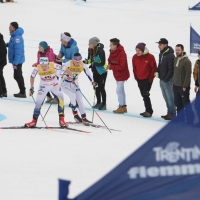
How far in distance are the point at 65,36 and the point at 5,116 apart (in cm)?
179

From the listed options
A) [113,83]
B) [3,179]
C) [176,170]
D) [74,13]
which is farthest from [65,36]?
[74,13]

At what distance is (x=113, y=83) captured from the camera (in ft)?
52.7

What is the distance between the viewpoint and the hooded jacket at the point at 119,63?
1260 centimetres

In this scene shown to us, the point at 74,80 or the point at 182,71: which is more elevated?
the point at 182,71

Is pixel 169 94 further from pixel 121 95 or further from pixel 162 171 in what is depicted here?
pixel 162 171

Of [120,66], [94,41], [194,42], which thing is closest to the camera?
[94,41]

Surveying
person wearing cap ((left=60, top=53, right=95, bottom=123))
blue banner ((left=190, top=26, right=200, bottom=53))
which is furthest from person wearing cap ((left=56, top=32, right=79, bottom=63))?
blue banner ((left=190, top=26, right=200, bottom=53))

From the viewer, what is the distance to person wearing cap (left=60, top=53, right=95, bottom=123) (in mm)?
11289

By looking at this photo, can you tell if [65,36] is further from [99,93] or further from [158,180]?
[158,180]

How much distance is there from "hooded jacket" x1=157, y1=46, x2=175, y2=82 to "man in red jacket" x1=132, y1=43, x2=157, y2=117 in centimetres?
24

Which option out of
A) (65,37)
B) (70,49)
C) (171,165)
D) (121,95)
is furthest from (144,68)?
(171,165)

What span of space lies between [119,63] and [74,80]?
1515mm

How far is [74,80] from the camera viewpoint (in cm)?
1143

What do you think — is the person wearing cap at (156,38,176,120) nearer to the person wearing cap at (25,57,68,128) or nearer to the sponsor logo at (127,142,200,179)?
the person wearing cap at (25,57,68,128)
